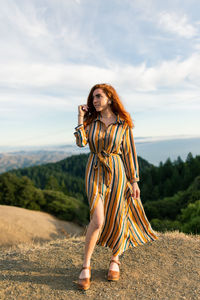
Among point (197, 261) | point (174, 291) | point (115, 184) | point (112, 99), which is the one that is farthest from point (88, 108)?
point (197, 261)

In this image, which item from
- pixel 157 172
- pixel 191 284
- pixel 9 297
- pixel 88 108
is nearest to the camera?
pixel 9 297

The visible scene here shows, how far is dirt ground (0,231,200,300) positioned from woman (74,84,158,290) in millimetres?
274

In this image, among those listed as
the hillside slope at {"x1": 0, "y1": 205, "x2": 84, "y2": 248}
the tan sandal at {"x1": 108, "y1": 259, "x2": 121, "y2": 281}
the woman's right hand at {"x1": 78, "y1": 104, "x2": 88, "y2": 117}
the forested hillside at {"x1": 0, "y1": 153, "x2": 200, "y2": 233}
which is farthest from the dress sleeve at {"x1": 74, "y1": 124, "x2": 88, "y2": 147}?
the hillside slope at {"x1": 0, "y1": 205, "x2": 84, "y2": 248}

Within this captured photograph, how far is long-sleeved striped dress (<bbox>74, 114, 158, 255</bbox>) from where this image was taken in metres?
3.89

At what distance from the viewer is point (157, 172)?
191ft

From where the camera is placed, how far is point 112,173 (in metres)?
3.96

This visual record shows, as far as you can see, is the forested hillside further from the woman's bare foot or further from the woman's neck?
the woman's neck

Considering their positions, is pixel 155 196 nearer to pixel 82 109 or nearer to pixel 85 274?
pixel 85 274

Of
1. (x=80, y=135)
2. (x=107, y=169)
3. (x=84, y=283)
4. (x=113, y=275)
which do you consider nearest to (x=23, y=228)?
(x=113, y=275)

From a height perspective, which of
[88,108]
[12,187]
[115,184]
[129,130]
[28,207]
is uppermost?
[88,108]

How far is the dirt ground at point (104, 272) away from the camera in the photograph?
3.68 metres

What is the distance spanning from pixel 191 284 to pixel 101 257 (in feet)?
5.46

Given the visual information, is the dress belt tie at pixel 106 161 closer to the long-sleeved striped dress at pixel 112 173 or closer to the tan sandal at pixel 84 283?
the long-sleeved striped dress at pixel 112 173

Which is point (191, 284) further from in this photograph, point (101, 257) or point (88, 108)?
point (88, 108)
